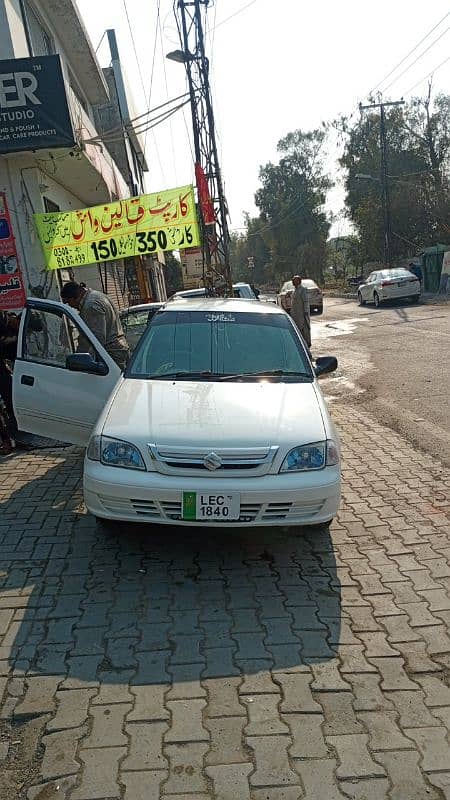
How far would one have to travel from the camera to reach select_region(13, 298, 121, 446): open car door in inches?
206

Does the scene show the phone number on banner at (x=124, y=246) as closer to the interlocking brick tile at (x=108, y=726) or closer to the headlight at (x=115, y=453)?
the headlight at (x=115, y=453)

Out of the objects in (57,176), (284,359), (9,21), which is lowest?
(284,359)

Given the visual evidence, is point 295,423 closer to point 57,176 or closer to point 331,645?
point 331,645

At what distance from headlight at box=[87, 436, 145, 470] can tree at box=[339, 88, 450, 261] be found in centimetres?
3623

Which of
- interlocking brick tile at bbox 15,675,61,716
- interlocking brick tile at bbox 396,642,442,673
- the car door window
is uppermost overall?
the car door window

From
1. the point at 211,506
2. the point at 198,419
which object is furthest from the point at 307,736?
the point at 198,419

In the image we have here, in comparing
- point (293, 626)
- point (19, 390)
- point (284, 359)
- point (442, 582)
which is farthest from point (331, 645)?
point (19, 390)

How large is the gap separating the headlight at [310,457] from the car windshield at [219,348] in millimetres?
949

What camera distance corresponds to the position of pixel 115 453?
361cm

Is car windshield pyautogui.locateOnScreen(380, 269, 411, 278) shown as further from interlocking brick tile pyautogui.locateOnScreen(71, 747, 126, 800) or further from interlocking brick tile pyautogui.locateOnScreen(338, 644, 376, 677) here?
interlocking brick tile pyautogui.locateOnScreen(71, 747, 126, 800)

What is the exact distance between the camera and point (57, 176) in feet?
37.1

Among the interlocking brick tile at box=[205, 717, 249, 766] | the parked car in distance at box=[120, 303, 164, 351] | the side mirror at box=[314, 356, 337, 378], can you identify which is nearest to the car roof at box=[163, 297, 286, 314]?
the side mirror at box=[314, 356, 337, 378]

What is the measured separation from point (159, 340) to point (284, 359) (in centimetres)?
105

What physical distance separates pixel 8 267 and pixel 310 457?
7326mm
